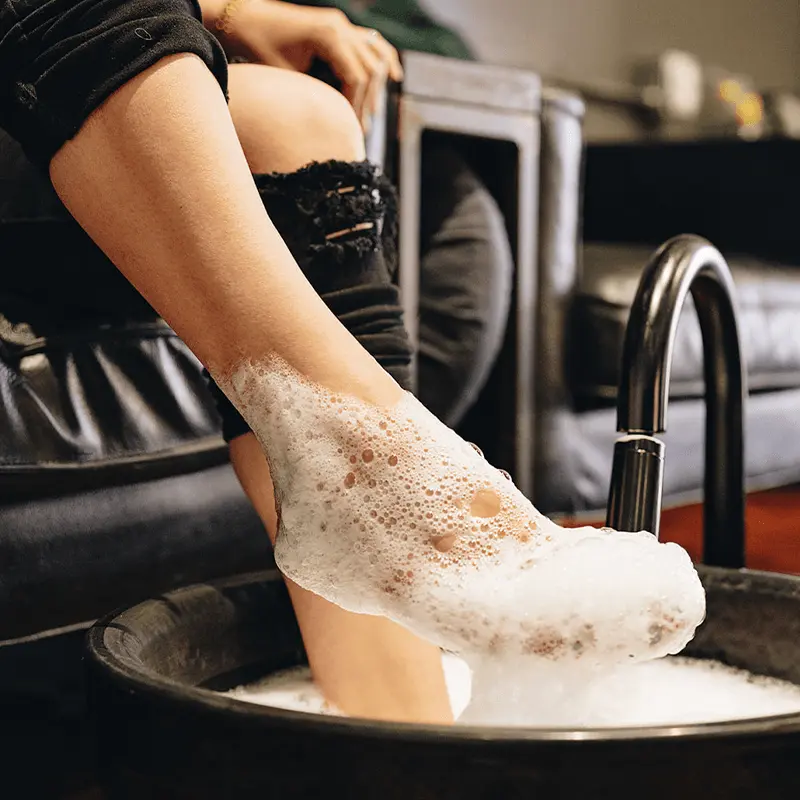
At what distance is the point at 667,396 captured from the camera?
21.9 inches

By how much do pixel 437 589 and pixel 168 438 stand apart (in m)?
0.48

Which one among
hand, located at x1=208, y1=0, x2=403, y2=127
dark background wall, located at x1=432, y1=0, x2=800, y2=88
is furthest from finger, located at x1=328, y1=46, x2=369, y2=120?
dark background wall, located at x1=432, y1=0, x2=800, y2=88

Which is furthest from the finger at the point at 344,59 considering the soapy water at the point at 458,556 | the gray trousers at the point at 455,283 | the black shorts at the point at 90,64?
the gray trousers at the point at 455,283

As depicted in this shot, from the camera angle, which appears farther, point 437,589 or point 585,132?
point 585,132

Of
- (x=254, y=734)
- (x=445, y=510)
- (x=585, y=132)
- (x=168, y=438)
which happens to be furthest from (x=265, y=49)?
(x=585, y=132)

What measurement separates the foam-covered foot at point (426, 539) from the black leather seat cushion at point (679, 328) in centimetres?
89

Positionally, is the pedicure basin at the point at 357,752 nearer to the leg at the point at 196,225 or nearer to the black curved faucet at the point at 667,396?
the leg at the point at 196,225

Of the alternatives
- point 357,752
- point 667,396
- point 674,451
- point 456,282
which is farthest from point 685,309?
point 357,752

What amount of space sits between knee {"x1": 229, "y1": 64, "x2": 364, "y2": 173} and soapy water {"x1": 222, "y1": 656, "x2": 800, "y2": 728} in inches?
11.4

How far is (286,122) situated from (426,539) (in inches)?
12.1

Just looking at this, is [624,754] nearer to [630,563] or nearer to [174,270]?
[630,563]

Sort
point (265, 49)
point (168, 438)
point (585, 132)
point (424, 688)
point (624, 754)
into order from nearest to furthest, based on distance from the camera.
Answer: point (624, 754) < point (424, 688) < point (265, 49) < point (168, 438) < point (585, 132)

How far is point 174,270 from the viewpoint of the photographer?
0.42 m

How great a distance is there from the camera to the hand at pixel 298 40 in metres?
0.69
